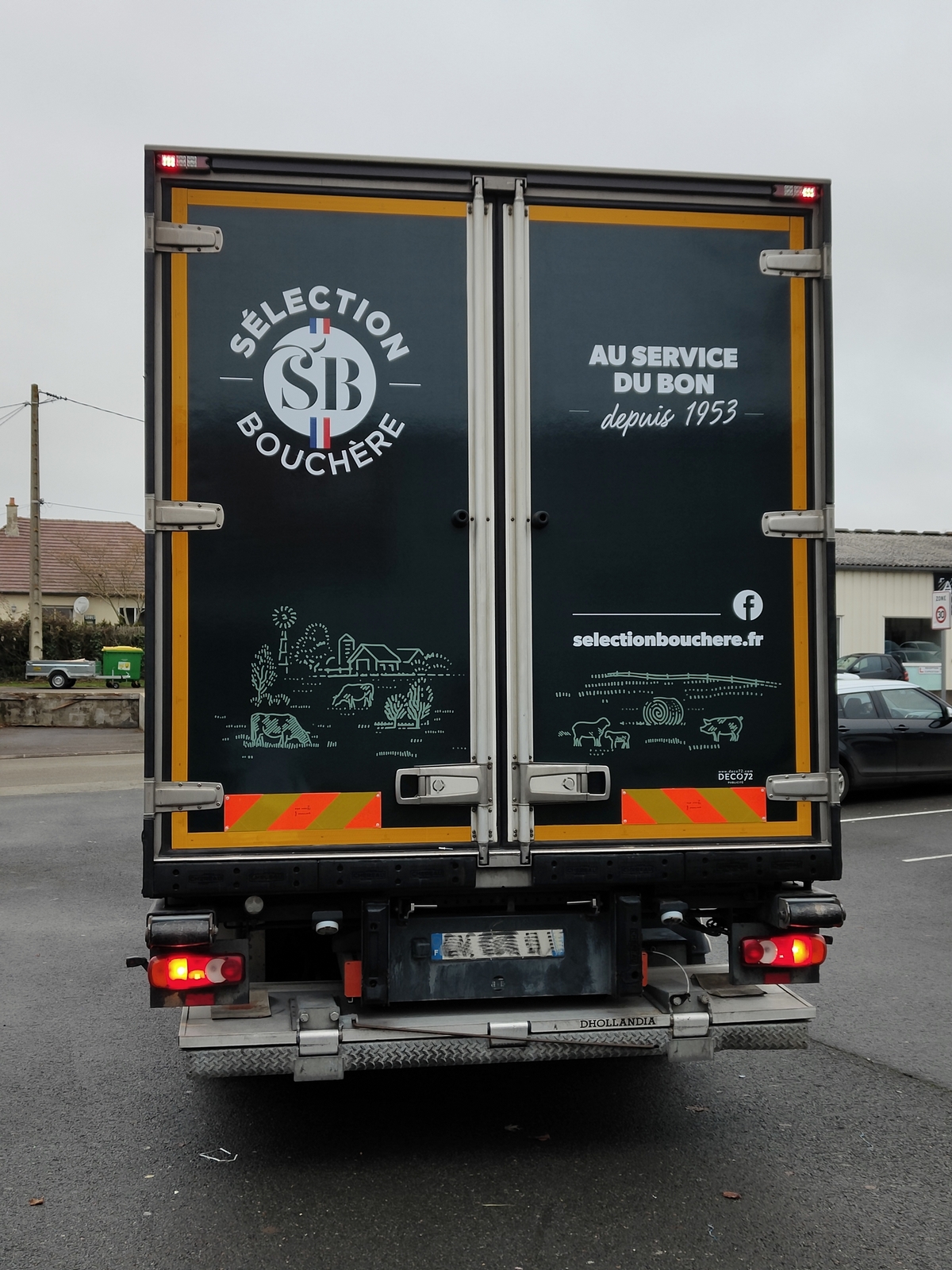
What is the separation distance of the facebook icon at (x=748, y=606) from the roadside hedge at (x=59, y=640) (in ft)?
124

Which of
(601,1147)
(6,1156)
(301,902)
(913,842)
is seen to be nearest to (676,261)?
(301,902)

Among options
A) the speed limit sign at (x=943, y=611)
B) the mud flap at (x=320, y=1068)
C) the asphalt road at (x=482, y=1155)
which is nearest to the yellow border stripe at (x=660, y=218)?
the mud flap at (x=320, y=1068)

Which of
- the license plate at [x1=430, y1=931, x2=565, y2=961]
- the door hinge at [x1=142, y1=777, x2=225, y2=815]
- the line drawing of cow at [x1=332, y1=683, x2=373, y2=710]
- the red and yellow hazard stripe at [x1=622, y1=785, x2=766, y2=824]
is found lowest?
the license plate at [x1=430, y1=931, x2=565, y2=961]

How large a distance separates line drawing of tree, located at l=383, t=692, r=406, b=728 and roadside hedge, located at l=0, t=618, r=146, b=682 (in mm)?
37709

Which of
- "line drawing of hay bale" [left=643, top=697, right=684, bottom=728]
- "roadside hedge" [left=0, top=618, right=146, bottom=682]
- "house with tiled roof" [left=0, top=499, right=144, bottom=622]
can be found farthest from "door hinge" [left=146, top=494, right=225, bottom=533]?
"house with tiled roof" [left=0, top=499, right=144, bottom=622]

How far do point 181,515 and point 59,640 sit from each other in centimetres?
4076

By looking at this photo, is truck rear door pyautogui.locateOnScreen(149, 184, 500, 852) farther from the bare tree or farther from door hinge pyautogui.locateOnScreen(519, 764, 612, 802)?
the bare tree

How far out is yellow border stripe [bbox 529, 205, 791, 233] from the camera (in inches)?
164

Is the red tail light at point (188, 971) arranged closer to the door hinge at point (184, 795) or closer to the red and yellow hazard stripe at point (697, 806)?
the door hinge at point (184, 795)

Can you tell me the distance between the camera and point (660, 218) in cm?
422

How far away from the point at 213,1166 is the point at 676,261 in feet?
12.1

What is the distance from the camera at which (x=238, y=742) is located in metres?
3.96

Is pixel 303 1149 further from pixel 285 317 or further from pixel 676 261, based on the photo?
pixel 676 261

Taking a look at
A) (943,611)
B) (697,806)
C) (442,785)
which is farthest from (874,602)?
(442,785)
